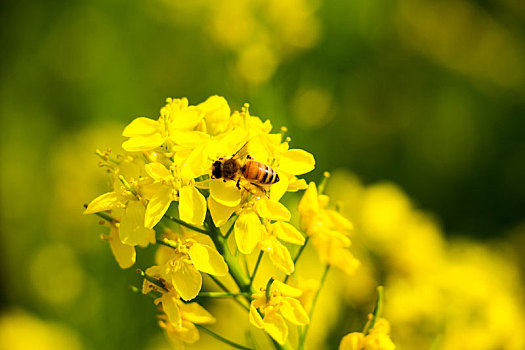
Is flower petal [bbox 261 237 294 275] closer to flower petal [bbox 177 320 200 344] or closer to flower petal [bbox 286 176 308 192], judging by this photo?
flower petal [bbox 286 176 308 192]

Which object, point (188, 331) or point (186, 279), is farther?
point (188, 331)

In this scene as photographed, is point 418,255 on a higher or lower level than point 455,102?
lower

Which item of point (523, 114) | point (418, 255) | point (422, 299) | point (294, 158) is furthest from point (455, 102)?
point (294, 158)

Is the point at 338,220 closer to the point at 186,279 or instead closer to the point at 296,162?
the point at 296,162

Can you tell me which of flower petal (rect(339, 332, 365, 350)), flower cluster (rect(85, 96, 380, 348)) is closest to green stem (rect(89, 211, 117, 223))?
flower cluster (rect(85, 96, 380, 348))

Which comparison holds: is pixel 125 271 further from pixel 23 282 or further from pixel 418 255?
pixel 418 255

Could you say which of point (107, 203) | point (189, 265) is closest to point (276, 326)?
point (189, 265)

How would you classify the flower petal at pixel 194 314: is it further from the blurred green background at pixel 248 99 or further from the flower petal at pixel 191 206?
the blurred green background at pixel 248 99
